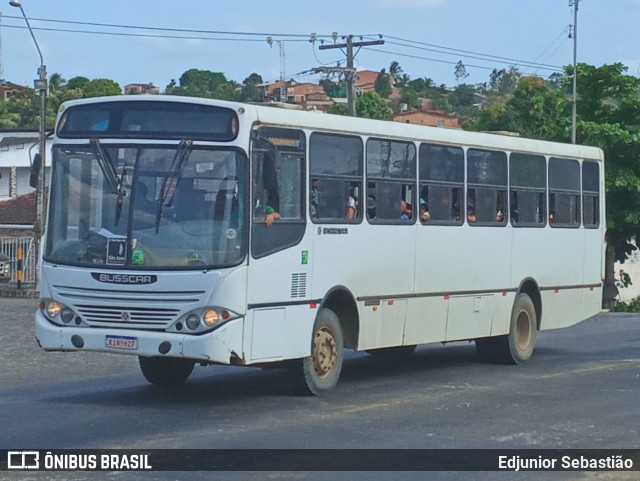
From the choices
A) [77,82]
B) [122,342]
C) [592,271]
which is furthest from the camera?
[77,82]

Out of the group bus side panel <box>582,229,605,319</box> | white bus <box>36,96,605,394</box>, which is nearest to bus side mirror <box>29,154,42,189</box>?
white bus <box>36,96,605,394</box>

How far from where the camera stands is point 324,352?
47.5ft

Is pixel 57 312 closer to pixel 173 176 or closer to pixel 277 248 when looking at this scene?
pixel 173 176

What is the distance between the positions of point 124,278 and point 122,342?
0.64m

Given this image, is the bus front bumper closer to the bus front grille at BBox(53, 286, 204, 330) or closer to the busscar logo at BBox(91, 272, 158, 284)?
the bus front grille at BBox(53, 286, 204, 330)

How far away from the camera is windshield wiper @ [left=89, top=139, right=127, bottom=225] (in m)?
13.1

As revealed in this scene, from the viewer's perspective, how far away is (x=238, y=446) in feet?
35.5

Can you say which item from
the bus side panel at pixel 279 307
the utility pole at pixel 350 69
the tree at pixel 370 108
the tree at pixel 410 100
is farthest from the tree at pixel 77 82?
the bus side panel at pixel 279 307

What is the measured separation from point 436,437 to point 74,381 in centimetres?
660

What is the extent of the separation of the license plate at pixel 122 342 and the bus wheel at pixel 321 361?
79.7 inches

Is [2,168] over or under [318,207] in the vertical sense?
over

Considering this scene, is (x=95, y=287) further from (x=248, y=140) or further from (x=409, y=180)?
(x=409, y=180)

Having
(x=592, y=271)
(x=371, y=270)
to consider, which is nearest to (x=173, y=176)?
(x=371, y=270)

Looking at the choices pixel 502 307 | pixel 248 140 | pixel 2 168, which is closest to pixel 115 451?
pixel 248 140
